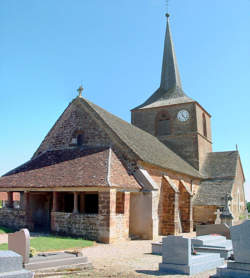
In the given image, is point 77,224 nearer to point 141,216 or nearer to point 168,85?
point 141,216

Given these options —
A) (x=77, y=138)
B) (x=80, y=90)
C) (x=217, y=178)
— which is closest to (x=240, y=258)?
(x=77, y=138)

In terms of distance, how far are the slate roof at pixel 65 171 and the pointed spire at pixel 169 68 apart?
17601mm

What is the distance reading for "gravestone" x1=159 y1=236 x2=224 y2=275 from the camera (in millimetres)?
8047

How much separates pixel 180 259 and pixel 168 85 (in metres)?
25.8

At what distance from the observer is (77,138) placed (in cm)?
1830

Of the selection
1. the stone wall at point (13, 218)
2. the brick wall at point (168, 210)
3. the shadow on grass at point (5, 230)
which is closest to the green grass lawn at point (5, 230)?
the shadow on grass at point (5, 230)

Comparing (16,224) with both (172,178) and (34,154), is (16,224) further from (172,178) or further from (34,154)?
(172,178)

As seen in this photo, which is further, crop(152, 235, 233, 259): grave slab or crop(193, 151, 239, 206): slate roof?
crop(193, 151, 239, 206): slate roof

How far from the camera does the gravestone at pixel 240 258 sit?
22.3 ft

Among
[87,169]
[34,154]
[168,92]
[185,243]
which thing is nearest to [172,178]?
[87,169]

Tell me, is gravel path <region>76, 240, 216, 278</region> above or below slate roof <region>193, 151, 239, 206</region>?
below

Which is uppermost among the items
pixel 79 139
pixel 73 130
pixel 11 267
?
pixel 73 130

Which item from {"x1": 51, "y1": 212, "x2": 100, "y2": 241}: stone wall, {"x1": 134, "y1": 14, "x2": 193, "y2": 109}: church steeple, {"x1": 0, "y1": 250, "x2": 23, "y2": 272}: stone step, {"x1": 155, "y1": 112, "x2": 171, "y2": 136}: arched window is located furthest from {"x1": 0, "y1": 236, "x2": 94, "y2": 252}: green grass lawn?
{"x1": 134, "y1": 14, "x2": 193, "y2": 109}: church steeple

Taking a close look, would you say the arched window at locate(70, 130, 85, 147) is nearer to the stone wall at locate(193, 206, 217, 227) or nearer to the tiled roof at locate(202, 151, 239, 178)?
the stone wall at locate(193, 206, 217, 227)
